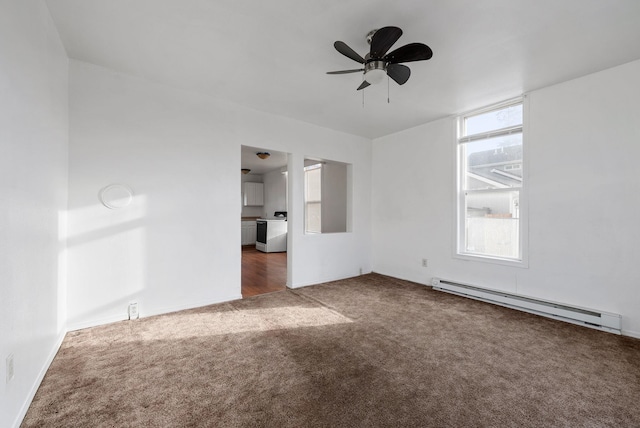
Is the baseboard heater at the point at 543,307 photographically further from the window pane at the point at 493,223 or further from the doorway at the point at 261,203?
the doorway at the point at 261,203

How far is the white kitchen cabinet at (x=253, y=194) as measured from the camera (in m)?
9.49

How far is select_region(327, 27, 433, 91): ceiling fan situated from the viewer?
2.01 m

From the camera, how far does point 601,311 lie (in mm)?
2824

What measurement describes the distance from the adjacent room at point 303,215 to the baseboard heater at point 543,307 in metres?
0.02

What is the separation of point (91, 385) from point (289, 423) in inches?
56.7

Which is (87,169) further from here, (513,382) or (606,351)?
(606,351)

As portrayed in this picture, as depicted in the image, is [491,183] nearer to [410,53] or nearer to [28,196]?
[410,53]

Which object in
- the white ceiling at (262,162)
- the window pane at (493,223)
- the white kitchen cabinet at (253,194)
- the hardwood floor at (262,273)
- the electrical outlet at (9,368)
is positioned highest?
the white ceiling at (262,162)

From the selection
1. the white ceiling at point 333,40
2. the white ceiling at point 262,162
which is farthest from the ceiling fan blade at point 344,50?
the white ceiling at point 262,162

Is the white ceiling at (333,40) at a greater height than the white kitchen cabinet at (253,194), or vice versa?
the white ceiling at (333,40)

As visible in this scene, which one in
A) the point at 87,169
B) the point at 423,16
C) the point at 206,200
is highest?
the point at 423,16

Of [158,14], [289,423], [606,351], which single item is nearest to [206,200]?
[158,14]

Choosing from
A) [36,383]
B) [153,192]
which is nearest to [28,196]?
[36,383]

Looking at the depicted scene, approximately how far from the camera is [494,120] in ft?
12.4
